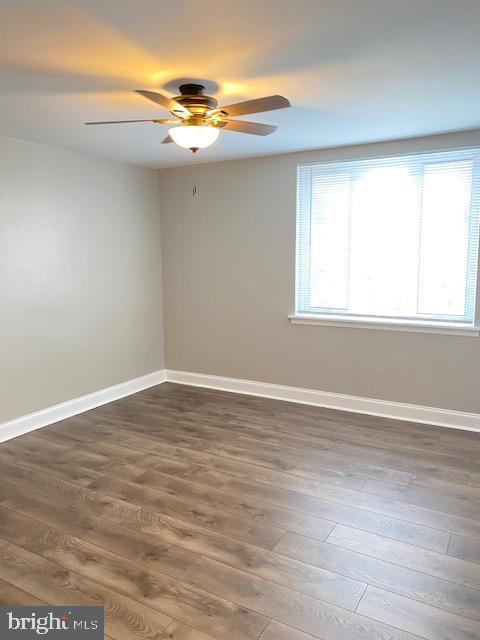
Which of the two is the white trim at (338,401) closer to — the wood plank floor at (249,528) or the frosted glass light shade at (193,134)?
the wood plank floor at (249,528)

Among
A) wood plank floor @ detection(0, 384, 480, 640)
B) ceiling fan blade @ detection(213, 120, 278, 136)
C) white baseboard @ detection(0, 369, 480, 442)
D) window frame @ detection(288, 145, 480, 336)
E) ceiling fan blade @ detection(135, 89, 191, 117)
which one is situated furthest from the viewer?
white baseboard @ detection(0, 369, 480, 442)

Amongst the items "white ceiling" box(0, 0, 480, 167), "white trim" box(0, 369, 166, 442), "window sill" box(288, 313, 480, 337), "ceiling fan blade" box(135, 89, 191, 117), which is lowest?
"white trim" box(0, 369, 166, 442)

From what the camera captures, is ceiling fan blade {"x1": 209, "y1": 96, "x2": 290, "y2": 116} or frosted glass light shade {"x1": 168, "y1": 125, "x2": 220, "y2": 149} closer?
ceiling fan blade {"x1": 209, "y1": 96, "x2": 290, "y2": 116}

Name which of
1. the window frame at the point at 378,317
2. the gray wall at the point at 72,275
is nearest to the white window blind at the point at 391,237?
the window frame at the point at 378,317

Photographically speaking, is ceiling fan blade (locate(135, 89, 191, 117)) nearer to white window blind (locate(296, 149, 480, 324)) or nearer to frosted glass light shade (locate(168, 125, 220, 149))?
frosted glass light shade (locate(168, 125, 220, 149))

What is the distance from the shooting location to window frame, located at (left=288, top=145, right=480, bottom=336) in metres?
3.68

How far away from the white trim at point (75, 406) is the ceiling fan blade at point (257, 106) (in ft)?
9.46

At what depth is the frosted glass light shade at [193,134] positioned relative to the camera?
95.3 inches

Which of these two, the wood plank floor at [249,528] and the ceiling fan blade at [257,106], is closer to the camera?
the wood plank floor at [249,528]

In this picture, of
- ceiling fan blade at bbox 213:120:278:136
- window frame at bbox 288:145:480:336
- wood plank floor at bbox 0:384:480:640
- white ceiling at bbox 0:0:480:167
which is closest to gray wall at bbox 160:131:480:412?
window frame at bbox 288:145:480:336

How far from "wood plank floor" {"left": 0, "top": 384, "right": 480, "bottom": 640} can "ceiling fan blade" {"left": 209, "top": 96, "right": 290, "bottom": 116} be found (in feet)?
7.03

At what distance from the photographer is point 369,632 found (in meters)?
1.81

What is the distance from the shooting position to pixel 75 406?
4.27 m

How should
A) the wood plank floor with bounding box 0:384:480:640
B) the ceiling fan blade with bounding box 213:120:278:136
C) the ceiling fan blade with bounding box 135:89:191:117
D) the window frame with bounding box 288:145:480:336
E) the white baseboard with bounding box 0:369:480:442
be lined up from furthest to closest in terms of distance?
the white baseboard with bounding box 0:369:480:442 → the window frame with bounding box 288:145:480:336 → the ceiling fan blade with bounding box 213:120:278:136 → the ceiling fan blade with bounding box 135:89:191:117 → the wood plank floor with bounding box 0:384:480:640
